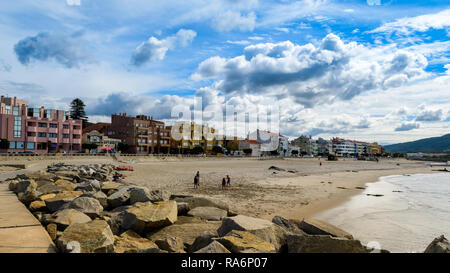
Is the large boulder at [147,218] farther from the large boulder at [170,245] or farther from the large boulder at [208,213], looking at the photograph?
the large boulder at [208,213]

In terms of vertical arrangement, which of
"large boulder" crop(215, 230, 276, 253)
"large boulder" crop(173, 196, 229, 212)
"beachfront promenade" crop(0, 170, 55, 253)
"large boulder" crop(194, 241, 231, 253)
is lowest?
"large boulder" crop(173, 196, 229, 212)

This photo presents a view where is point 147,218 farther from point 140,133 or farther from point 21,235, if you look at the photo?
point 140,133

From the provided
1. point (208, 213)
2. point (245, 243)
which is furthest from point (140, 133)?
point (245, 243)

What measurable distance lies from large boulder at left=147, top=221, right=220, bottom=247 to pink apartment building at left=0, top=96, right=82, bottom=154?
6944 centimetres

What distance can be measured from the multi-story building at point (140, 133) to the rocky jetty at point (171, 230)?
8503cm

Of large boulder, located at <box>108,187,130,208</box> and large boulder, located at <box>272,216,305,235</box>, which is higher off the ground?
large boulder, located at <box>108,187,130,208</box>

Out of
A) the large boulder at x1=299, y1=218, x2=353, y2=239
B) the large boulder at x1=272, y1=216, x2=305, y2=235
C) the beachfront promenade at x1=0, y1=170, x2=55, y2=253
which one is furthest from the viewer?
the large boulder at x1=272, y1=216, x2=305, y2=235

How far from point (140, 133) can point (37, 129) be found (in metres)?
31.2

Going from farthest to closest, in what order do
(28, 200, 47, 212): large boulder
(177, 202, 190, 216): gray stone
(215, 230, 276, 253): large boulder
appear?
(177, 202, 190, 216): gray stone, (28, 200, 47, 212): large boulder, (215, 230, 276, 253): large boulder

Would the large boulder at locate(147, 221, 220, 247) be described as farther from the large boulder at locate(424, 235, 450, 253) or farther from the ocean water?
the ocean water

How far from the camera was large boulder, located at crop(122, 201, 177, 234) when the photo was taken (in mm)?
6852

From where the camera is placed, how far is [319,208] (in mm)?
14453

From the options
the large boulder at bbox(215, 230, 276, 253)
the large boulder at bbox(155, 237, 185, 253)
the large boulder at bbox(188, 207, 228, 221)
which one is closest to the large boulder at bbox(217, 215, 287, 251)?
the large boulder at bbox(215, 230, 276, 253)
